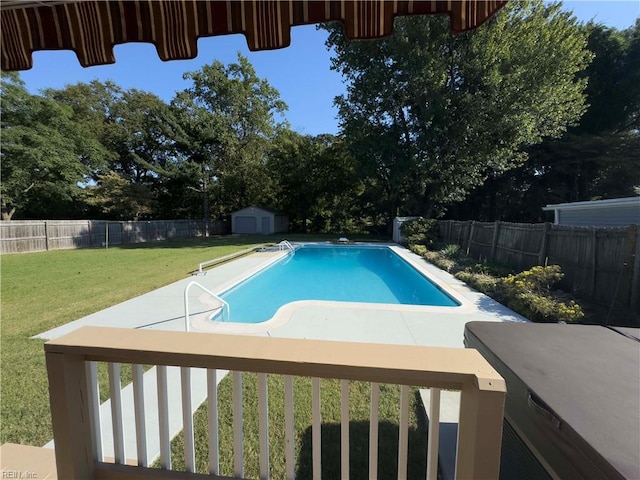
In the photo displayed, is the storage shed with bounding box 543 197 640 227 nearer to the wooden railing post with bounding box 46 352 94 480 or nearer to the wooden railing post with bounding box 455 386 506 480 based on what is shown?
the wooden railing post with bounding box 455 386 506 480

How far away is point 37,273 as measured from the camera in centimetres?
900

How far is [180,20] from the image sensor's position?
73.9 inches

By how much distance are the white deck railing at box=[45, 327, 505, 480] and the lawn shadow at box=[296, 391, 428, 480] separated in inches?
39.0

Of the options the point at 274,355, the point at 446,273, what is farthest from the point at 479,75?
the point at 274,355

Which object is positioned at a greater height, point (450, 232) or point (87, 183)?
point (87, 183)

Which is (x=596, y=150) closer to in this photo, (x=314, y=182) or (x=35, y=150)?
(x=314, y=182)

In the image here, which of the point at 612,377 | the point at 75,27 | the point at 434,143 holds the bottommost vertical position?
the point at 612,377

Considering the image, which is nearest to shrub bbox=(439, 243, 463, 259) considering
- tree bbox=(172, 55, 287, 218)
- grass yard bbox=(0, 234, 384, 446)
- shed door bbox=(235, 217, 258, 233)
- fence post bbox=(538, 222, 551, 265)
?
fence post bbox=(538, 222, 551, 265)

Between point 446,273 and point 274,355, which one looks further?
point 446,273

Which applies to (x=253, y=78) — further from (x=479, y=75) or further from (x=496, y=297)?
(x=496, y=297)

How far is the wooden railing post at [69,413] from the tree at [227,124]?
2774 centimetres

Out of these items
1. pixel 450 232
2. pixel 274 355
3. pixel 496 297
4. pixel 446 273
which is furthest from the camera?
pixel 450 232

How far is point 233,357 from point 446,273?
9.72 m

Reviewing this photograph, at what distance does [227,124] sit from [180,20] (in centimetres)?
2856
